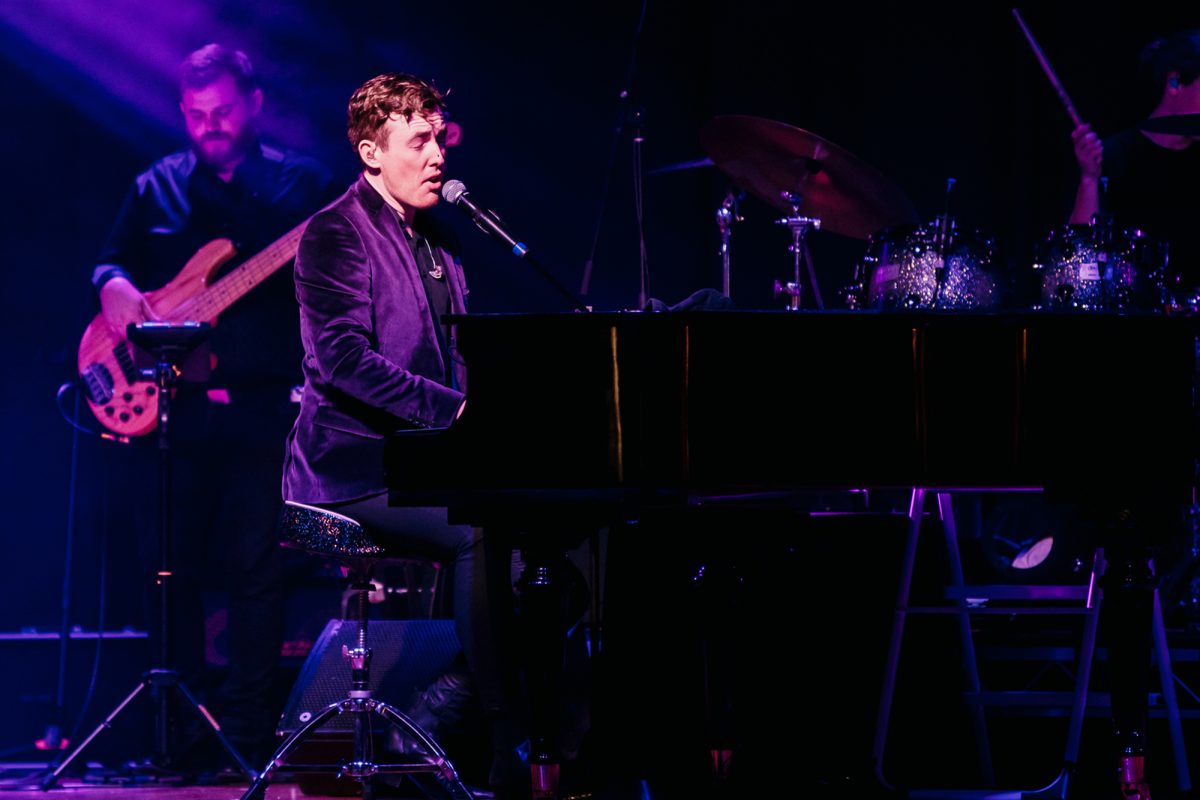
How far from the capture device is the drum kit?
407cm

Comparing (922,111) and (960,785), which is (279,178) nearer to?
(922,111)

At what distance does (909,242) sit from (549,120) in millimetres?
2101

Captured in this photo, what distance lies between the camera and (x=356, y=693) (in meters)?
3.50

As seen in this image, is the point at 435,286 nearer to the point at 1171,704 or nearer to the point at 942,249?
the point at 942,249

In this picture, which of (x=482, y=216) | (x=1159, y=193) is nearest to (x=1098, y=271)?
(x=1159, y=193)

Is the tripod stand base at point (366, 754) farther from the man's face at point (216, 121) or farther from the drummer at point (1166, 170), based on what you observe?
the drummer at point (1166, 170)

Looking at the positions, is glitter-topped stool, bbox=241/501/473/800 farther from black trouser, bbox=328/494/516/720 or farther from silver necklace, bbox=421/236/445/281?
silver necklace, bbox=421/236/445/281

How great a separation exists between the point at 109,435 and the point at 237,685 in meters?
0.99

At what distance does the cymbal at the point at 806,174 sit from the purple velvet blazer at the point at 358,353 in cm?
109

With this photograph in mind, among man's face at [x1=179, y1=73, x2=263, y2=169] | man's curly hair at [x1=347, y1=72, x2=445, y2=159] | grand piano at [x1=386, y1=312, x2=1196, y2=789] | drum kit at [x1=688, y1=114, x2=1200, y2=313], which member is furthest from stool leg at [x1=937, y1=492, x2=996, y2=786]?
man's face at [x1=179, y1=73, x2=263, y2=169]

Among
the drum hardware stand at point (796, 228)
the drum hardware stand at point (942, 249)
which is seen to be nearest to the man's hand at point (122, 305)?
the drum hardware stand at point (796, 228)

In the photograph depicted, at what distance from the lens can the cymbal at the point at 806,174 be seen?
4227 millimetres

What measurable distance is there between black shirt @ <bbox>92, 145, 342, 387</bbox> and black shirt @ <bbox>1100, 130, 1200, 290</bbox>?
2883 mm

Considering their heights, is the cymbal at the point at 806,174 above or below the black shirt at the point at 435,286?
above
